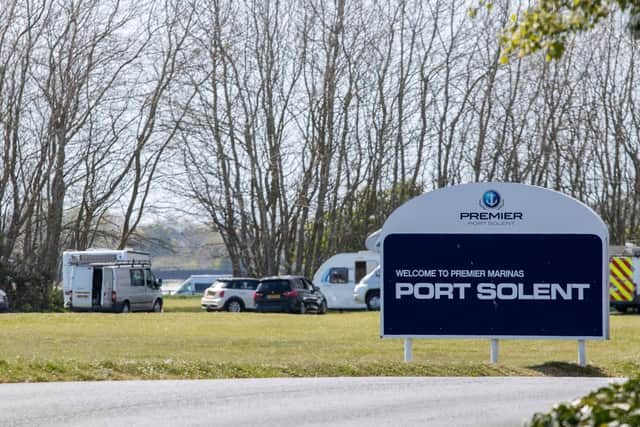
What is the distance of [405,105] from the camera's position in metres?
62.6

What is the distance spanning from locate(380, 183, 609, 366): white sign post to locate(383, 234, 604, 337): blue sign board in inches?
0.6

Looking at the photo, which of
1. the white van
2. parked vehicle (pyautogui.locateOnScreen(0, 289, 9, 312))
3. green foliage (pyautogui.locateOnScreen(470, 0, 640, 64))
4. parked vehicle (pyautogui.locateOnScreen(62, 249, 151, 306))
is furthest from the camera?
the white van

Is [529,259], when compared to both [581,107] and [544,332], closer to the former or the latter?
[544,332]

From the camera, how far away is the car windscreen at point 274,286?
165 feet

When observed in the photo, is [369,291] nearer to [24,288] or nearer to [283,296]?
[283,296]

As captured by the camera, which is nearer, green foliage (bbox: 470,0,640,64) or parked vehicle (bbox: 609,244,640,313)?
green foliage (bbox: 470,0,640,64)

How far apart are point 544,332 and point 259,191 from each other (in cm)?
4200

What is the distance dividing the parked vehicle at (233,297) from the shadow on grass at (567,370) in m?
32.4

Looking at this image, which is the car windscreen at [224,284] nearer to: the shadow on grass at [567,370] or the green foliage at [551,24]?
the shadow on grass at [567,370]

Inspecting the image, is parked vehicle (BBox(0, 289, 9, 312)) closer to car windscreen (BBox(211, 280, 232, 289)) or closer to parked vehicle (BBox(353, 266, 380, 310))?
car windscreen (BBox(211, 280, 232, 289))

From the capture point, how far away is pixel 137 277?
166 ft

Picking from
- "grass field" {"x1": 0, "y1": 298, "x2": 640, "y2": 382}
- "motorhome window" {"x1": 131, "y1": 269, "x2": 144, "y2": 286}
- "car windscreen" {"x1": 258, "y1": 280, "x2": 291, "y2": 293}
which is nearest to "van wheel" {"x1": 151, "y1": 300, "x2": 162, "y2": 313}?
"motorhome window" {"x1": 131, "y1": 269, "x2": 144, "y2": 286}

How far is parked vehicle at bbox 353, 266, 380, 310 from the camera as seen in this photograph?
175ft

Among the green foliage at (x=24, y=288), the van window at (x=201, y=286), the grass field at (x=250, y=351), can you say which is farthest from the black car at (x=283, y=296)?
the van window at (x=201, y=286)
